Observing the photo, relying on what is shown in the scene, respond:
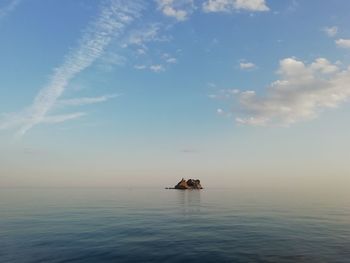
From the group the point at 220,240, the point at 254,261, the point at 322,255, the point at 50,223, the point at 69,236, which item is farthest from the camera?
the point at 50,223

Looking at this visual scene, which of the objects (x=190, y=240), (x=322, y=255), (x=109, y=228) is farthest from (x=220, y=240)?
(x=109, y=228)

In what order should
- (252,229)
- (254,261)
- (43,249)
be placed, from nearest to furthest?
(254,261) → (43,249) → (252,229)

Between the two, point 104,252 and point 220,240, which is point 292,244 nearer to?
point 220,240

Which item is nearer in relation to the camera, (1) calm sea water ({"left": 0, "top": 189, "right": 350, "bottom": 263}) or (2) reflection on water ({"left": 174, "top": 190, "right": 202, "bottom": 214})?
(1) calm sea water ({"left": 0, "top": 189, "right": 350, "bottom": 263})

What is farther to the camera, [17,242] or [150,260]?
[17,242]

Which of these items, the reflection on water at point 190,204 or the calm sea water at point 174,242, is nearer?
the calm sea water at point 174,242

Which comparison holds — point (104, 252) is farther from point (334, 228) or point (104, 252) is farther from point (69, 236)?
point (334, 228)

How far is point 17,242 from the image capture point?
1398 inches

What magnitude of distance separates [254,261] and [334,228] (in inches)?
973

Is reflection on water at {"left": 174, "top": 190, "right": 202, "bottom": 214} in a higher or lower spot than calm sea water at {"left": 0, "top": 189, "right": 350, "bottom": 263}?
higher

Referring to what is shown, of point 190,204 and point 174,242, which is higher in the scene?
point 190,204

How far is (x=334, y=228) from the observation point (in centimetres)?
4606

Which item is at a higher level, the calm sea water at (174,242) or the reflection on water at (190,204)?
the reflection on water at (190,204)

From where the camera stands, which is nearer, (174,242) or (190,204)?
(174,242)
